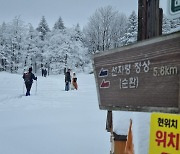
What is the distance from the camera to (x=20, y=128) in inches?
326

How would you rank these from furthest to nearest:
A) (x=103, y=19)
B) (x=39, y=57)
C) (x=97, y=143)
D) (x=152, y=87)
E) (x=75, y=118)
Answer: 1. (x=39, y=57)
2. (x=103, y=19)
3. (x=75, y=118)
4. (x=97, y=143)
5. (x=152, y=87)

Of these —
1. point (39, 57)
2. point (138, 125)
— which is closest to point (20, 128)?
point (138, 125)

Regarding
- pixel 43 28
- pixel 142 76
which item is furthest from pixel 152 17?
pixel 43 28

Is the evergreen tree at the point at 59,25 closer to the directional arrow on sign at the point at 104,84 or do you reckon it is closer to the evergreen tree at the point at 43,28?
the evergreen tree at the point at 43,28

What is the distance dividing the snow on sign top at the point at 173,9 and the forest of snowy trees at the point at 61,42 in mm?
47137

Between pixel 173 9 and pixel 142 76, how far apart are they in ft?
1.90

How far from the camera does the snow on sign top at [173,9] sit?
2.13 metres

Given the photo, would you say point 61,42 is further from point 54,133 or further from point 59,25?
point 54,133

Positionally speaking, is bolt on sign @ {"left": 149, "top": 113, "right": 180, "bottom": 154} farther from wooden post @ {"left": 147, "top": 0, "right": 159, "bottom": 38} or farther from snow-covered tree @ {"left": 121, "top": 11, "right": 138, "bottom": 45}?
snow-covered tree @ {"left": 121, "top": 11, "right": 138, "bottom": 45}

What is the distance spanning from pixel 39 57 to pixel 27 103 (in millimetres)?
51197

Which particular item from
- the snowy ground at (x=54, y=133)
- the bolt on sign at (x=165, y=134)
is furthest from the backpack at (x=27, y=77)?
the bolt on sign at (x=165, y=134)

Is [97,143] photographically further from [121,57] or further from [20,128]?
[121,57]

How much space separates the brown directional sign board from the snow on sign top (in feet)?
0.43

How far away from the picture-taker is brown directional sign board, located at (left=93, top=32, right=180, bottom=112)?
2244 mm
